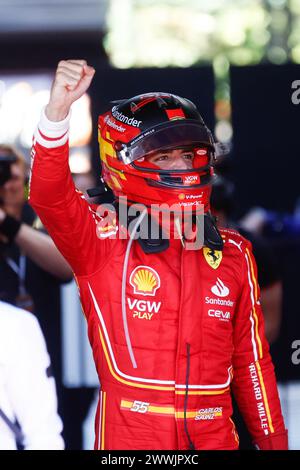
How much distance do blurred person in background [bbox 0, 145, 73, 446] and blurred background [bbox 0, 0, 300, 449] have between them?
3 cm

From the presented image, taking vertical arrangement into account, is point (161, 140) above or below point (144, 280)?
above

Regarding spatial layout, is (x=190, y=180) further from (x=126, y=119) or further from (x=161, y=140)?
(x=126, y=119)

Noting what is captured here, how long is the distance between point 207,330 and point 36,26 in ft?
42.9

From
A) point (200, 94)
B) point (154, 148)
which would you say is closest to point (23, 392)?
point (154, 148)

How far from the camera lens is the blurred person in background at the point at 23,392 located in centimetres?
246

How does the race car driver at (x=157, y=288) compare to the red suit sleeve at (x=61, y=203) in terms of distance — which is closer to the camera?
the red suit sleeve at (x=61, y=203)

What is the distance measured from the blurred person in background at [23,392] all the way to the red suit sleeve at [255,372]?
78cm

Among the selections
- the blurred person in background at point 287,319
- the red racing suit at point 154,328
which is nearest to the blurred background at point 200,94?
the blurred person in background at point 287,319

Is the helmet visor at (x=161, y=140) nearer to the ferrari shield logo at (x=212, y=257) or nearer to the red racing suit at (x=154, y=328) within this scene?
the red racing suit at (x=154, y=328)

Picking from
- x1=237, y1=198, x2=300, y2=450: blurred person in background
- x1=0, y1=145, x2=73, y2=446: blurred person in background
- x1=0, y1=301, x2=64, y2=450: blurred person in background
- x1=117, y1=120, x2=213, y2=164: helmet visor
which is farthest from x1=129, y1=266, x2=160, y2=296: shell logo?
x1=237, y1=198, x2=300, y2=450: blurred person in background

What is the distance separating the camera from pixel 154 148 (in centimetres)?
289

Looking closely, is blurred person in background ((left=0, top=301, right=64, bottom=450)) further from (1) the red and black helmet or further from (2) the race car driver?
(1) the red and black helmet

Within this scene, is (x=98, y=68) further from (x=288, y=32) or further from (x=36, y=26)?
(x=36, y=26)

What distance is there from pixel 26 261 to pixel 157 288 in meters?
1.54
